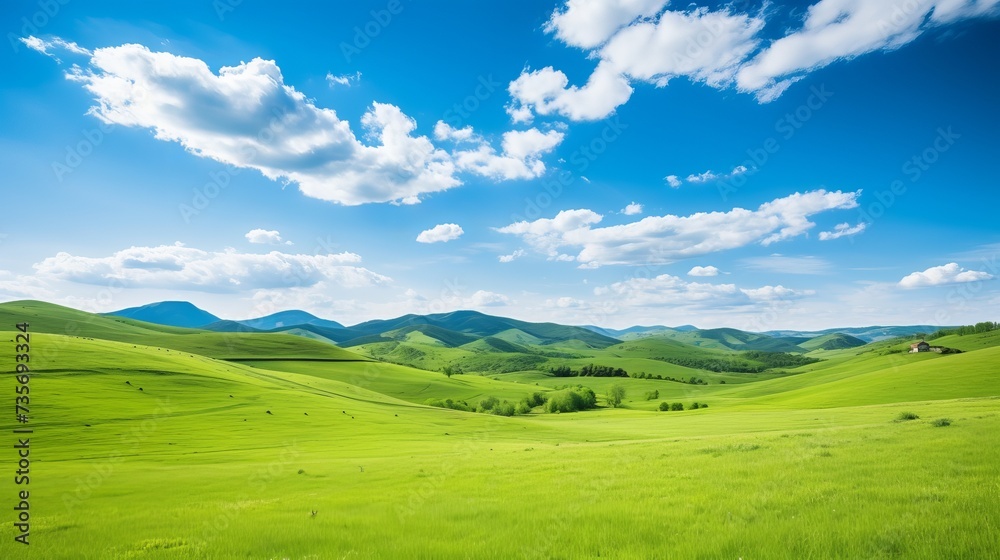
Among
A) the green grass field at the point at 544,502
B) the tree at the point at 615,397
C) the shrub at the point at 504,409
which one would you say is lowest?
the shrub at the point at 504,409

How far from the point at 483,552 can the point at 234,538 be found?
5.99m

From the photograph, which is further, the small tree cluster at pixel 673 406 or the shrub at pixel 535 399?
the shrub at pixel 535 399

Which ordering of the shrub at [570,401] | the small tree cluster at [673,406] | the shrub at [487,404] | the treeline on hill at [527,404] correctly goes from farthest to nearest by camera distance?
the shrub at [570,401] → the shrub at [487,404] → the treeline on hill at [527,404] → the small tree cluster at [673,406]

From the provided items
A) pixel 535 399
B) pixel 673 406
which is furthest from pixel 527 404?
pixel 673 406

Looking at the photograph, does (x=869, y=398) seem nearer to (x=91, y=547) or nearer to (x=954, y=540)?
(x=954, y=540)

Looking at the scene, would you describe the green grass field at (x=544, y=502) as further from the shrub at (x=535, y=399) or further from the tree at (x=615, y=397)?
the tree at (x=615, y=397)

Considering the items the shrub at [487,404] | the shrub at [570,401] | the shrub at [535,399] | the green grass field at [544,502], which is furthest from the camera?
the shrub at [535,399]

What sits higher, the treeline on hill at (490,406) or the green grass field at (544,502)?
the green grass field at (544,502)

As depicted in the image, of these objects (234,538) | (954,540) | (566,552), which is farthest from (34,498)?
(954,540)

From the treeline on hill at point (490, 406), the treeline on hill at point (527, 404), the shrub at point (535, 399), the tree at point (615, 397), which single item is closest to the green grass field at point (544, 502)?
the treeline on hill at point (490, 406)

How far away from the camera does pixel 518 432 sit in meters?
61.7

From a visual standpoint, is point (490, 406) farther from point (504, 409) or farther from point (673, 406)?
point (673, 406)

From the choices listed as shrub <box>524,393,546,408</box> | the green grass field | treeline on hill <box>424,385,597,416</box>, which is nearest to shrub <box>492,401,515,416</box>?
treeline on hill <box>424,385,597,416</box>

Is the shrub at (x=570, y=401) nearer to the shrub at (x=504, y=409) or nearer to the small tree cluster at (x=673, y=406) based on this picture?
the shrub at (x=504, y=409)
